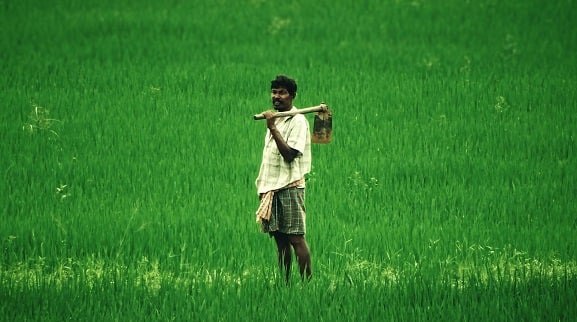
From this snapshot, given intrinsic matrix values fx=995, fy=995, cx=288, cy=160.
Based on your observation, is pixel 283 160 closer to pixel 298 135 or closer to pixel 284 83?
pixel 298 135

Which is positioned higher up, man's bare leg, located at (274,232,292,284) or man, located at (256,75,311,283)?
man, located at (256,75,311,283)

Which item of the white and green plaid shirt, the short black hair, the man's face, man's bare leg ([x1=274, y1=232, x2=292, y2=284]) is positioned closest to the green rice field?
man's bare leg ([x1=274, y1=232, x2=292, y2=284])

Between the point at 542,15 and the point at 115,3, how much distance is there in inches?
263

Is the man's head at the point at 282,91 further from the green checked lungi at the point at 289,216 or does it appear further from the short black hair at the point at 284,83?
the green checked lungi at the point at 289,216

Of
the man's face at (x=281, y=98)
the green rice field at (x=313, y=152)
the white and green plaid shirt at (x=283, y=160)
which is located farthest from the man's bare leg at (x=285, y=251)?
the man's face at (x=281, y=98)

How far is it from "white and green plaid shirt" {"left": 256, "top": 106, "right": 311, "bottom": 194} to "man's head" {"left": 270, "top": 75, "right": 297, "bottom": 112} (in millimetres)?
91

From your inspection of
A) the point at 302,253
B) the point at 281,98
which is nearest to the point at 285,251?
the point at 302,253

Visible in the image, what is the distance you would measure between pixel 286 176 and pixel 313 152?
3.95 meters

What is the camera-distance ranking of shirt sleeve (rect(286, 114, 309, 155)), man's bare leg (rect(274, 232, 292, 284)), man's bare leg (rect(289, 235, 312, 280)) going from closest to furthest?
1. shirt sleeve (rect(286, 114, 309, 155))
2. man's bare leg (rect(289, 235, 312, 280))
3. man's bare leg (rect(274, 232, 292, 284))

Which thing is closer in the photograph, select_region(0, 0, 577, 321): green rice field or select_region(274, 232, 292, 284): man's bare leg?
select_region(0, 0, 577, 321): green rice field

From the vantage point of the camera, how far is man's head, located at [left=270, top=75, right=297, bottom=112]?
5.92 meters

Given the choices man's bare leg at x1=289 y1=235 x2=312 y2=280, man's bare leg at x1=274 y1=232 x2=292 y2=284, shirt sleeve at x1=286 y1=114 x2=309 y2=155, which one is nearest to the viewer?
Result: shirt sleeve at x1=286 y1=114 x2=309 y2=155

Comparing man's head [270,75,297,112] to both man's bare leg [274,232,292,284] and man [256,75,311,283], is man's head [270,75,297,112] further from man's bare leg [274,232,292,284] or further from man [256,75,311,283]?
man's bare leg [274,232,292,284]

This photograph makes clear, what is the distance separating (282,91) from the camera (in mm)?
5949
